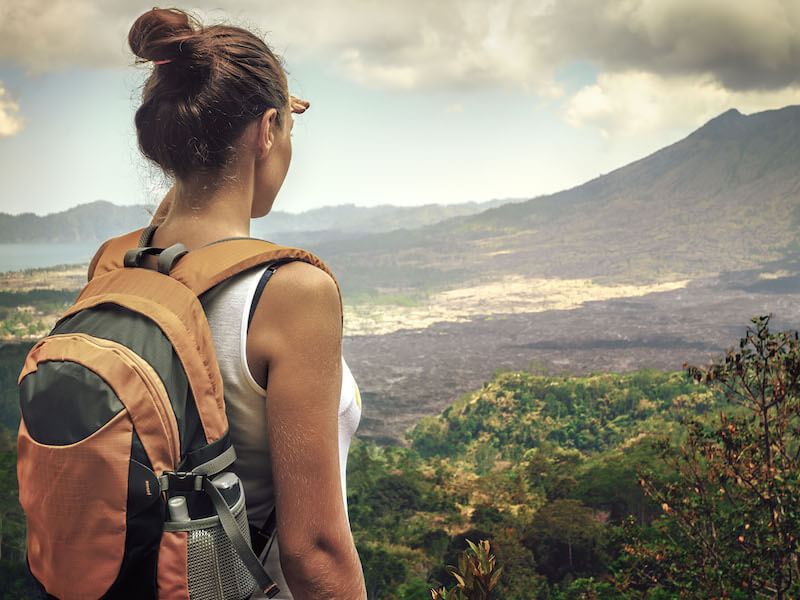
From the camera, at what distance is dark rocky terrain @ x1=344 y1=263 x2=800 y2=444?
1844 cm

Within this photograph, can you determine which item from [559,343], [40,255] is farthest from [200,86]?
[559,343]

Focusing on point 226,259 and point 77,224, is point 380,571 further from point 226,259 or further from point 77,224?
point 77,224

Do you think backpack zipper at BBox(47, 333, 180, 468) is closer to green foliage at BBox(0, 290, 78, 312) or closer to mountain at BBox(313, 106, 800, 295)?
green foliage at BBox(0, 290, 78, 312)

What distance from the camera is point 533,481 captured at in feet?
30.1

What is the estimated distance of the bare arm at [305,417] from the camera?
0.51 m

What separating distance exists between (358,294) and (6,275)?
67.1 ft

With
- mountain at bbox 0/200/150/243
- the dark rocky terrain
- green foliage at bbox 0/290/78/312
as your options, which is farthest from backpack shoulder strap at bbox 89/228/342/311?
mountain at bbox 0/200/150/243

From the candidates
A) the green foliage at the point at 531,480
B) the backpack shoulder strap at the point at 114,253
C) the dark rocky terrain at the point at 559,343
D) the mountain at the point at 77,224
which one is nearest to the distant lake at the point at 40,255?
the mountain at the point at 77,224

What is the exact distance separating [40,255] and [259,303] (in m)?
18.3

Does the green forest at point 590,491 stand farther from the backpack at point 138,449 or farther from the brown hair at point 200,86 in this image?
the brown hair at point 200,86

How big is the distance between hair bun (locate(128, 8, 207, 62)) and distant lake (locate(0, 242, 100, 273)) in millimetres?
14115

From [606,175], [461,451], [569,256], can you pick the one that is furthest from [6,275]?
[606,175]

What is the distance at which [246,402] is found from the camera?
21.7 inches

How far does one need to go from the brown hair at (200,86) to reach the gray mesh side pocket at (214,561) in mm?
327
